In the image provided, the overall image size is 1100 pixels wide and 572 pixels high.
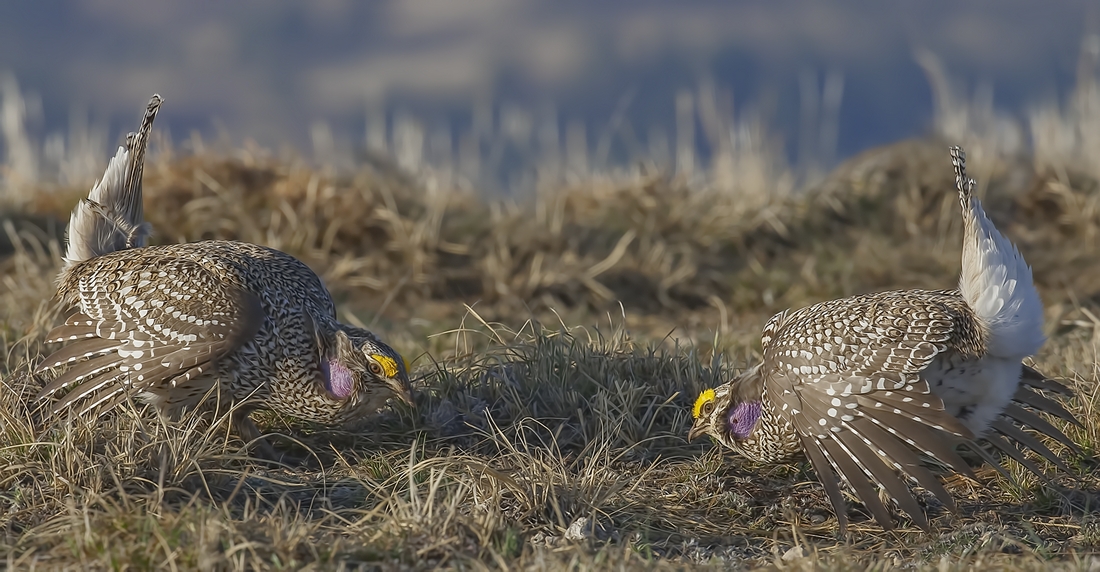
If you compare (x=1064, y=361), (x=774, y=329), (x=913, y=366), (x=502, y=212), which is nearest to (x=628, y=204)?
(x=502, y=212)

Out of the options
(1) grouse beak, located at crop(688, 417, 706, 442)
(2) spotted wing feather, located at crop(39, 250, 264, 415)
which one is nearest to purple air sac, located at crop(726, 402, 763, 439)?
(1) grouse beak, located at crop(688, 417, 706, 442)

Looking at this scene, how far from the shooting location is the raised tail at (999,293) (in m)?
3.67

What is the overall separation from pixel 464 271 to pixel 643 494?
4519 millimetres

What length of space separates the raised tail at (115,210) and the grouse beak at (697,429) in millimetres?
2499

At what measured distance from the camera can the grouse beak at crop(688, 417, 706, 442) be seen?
13.4 feet

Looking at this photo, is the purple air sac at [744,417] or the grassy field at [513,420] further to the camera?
the purple air sac at [744,417]

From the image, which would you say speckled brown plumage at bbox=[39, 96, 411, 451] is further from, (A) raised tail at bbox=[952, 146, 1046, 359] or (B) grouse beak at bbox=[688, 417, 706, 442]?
(A) raised tail at bbox=[952, 146, 1046, 359]

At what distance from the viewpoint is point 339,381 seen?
400cm

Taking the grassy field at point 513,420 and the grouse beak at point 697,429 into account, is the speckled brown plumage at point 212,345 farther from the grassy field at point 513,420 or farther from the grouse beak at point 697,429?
the grouse beak at point 697,429

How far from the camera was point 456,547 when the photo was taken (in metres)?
3.08

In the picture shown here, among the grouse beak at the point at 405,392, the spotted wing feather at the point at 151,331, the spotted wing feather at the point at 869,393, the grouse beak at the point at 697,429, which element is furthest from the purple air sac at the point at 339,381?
the spotted wing feather at the point at 869,393

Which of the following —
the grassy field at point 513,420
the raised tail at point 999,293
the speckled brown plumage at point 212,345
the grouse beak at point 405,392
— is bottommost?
the grassy field at point 513,420

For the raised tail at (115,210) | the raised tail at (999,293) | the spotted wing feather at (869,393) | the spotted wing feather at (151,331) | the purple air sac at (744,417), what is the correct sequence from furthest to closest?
1. the raised tail at (115,210)
2. the purple air sac at (744,417)
3. the spotted wing feather at (151,331)
4. the raised tail at (999,293)
5. the spotted wing feather at (869,393)

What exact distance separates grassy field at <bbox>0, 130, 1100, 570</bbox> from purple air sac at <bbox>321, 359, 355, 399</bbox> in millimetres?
252
